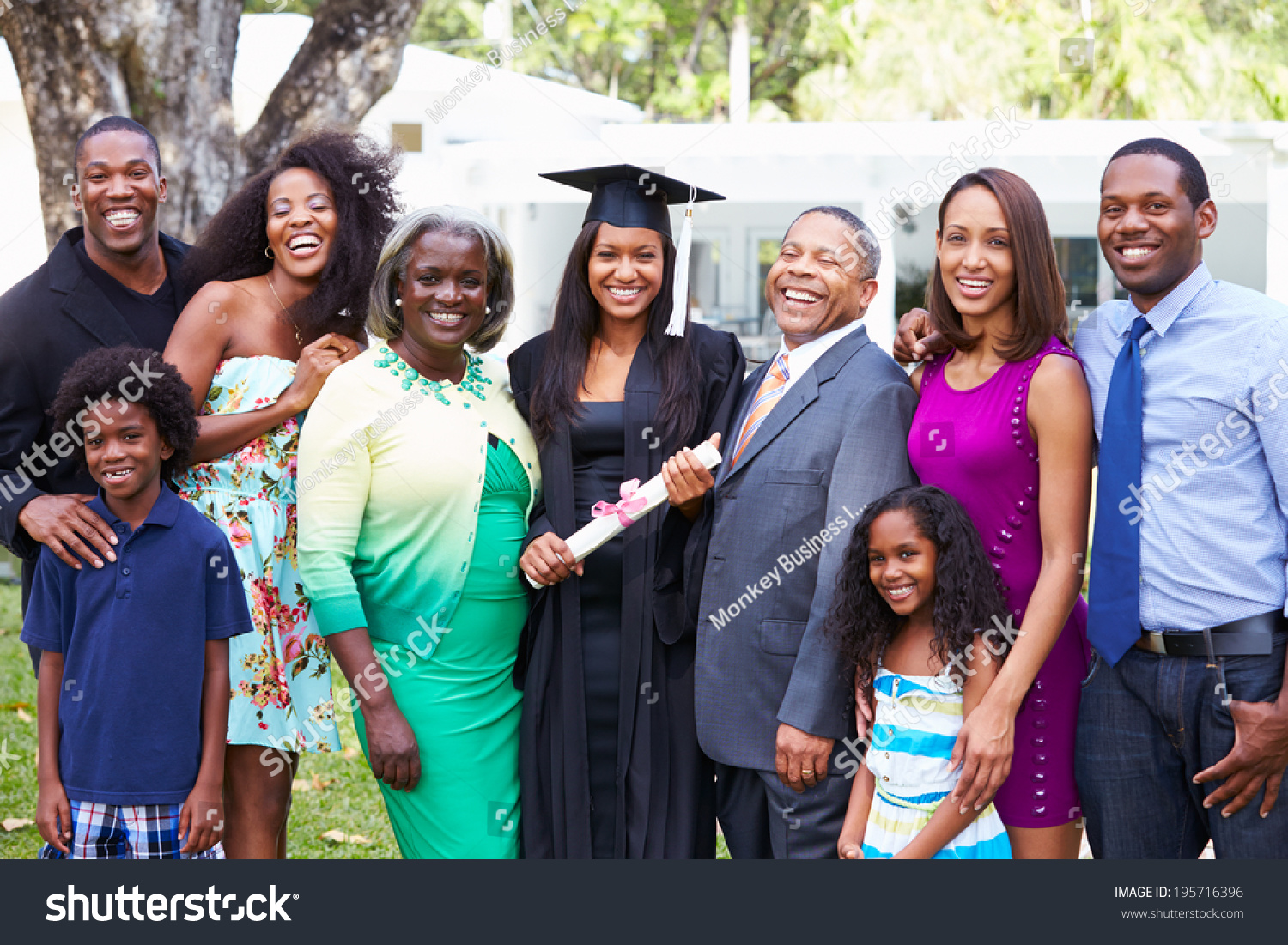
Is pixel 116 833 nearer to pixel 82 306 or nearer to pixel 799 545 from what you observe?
pixel 82 306

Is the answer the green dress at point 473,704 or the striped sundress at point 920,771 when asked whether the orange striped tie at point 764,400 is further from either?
the striped sundress at point 920,771

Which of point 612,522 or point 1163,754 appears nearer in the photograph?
point 1163,754

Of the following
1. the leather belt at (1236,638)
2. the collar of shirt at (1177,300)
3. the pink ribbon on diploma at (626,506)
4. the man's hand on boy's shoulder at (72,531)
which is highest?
the collar of shirt at (1177,300)

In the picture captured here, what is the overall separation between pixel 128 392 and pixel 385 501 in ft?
2.20

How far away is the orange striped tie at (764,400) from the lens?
313cm

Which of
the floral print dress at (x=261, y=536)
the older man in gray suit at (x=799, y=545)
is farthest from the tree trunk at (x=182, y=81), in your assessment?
the older man in gray suit at (x=799, y=545)

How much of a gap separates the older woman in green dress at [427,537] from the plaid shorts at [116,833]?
1.75 feet

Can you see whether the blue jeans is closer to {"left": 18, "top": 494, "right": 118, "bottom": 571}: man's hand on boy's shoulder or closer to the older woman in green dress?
the older woman in green dress

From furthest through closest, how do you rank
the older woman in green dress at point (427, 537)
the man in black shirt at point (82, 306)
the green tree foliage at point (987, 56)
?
the green tree foliage at point (987, 56) < the man in black shirt at point (82, 306) < the older woman in green dress at point (427, 537)

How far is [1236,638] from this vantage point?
8.93 ft

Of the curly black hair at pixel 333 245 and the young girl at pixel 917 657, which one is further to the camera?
the curly black hair at pixel 333 245

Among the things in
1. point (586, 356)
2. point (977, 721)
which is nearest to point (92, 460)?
point (586, 356)

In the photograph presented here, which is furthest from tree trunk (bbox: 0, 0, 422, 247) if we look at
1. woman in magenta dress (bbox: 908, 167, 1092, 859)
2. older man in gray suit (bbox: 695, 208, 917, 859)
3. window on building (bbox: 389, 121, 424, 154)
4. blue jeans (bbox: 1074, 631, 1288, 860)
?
window on building (bbox: 389, 121, 424, 154)

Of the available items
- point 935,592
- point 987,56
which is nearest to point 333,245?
point 935,592
